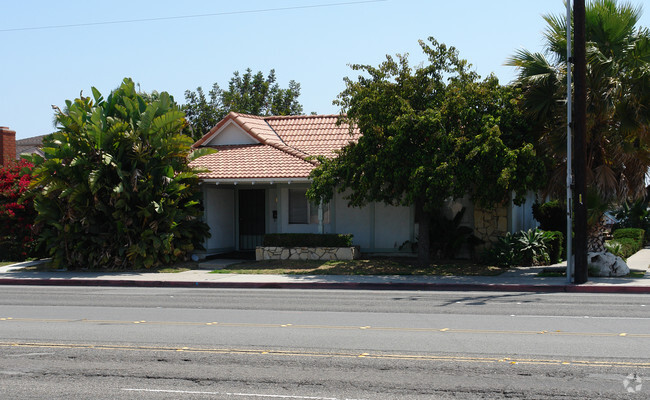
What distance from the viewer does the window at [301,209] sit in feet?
80.5

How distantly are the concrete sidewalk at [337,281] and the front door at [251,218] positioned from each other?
4716 mm

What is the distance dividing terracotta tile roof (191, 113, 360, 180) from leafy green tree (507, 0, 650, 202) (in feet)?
18.6

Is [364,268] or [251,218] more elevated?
[251,218]

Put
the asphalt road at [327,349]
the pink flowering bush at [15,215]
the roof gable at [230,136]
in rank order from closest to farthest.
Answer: the asphalt road at [327,349] < the pink flowering bush at [15,215] < the roof gable at [230,136]

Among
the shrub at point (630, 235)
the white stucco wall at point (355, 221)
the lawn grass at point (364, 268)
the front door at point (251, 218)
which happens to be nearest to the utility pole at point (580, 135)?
the lawn grass at point (364, 268)

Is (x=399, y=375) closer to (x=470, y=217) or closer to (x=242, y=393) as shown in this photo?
(x=242, y=393)

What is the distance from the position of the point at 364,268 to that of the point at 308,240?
111 inches

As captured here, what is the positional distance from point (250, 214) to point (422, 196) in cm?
820

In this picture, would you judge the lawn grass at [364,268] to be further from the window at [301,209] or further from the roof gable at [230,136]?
the roof gable at [230,136]

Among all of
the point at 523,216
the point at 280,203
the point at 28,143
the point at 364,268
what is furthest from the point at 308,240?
the point at 28,143

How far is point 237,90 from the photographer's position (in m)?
52.1

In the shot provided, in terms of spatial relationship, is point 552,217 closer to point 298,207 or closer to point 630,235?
point 630,235

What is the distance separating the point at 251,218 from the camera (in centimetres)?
2608

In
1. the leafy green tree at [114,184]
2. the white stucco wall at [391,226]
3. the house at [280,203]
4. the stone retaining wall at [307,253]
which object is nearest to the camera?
the leafy green tree at [114,184]
